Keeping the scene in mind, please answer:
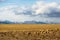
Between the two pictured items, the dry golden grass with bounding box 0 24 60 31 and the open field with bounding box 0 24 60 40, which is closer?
the open field with bounding box 0 24 60 40

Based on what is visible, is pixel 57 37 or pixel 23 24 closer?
pixel 57 37

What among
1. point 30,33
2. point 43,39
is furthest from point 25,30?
point 43,39

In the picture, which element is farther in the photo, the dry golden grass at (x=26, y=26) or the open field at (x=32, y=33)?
the dry golden grass at (x=26, y=26)

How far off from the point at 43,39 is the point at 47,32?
405 millimetres

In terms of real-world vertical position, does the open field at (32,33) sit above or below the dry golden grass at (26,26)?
below

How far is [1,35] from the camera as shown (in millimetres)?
7559

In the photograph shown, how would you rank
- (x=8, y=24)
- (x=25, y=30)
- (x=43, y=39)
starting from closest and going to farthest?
(x=43, y=39) → (x=25, y=30) → (x=8, y=24)

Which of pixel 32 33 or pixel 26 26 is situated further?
pixel 26 26

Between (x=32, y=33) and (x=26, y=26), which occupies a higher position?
(x=26, y=26)

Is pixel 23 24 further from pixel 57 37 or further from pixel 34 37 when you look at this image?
pixel 57 37

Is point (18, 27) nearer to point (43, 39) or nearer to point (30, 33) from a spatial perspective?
point (30, 33)

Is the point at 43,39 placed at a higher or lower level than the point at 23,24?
lower

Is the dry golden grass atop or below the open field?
atop

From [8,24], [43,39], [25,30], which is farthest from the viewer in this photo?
[8,24]
